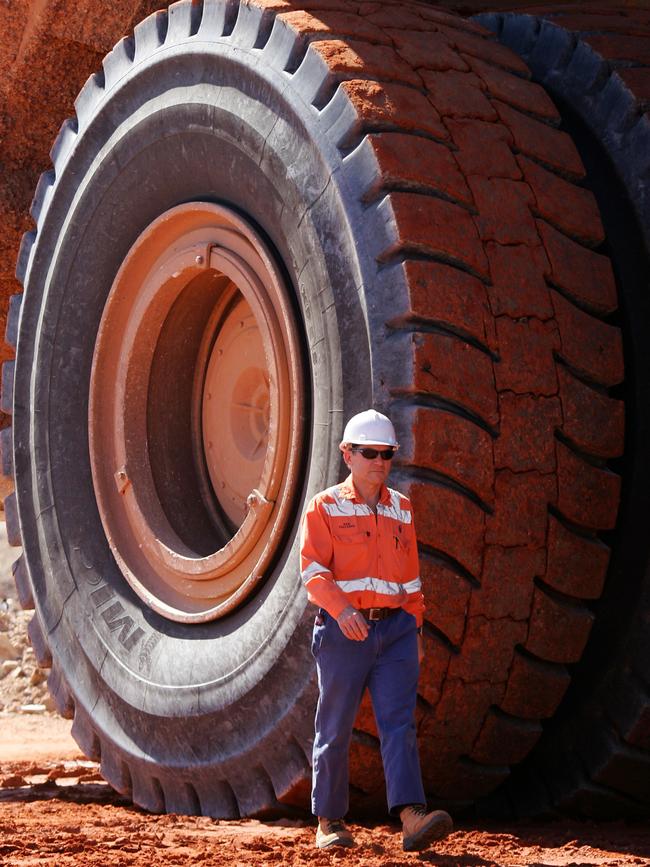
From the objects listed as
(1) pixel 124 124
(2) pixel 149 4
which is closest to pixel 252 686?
(1) pixel 124 124

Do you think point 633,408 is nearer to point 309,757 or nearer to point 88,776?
point 309,757

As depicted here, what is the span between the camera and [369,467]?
9.63 ft

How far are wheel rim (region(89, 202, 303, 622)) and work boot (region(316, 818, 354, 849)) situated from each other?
2.79ft

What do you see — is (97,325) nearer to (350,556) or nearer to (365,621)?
(350,556)

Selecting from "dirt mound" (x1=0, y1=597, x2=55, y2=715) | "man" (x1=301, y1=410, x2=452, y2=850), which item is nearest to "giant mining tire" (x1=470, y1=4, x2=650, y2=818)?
"man" (x1=301, y1=410, x2=452, y2=850)

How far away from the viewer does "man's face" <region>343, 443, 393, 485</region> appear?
9.59ft

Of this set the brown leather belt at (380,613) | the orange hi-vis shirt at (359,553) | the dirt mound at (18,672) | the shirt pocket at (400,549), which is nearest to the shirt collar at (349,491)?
the orange hi-vis shirt at (359,553)

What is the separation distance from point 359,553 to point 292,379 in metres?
0.54

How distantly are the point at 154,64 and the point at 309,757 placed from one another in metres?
1.92

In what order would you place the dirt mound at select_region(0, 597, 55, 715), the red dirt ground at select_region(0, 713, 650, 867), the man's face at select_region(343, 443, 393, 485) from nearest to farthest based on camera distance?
the red dirt ground at select_region(0, 713, 650, 867)
the man's face at select_region(343, 443, 393, 485)
the dirt mound at select_region(0, 597, 55, 715)

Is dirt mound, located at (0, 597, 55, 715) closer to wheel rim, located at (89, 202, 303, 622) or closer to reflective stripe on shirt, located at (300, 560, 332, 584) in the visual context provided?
wheel rim, located at (89, 202, 303, 622)

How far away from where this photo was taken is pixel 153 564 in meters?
3.98

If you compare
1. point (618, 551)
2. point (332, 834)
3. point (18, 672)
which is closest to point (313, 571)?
point (332, 834)

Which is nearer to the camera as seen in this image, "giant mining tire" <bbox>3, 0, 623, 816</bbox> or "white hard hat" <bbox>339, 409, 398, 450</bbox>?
"white hard hat" <bbox>339, 409, 398, 450</bbox>
